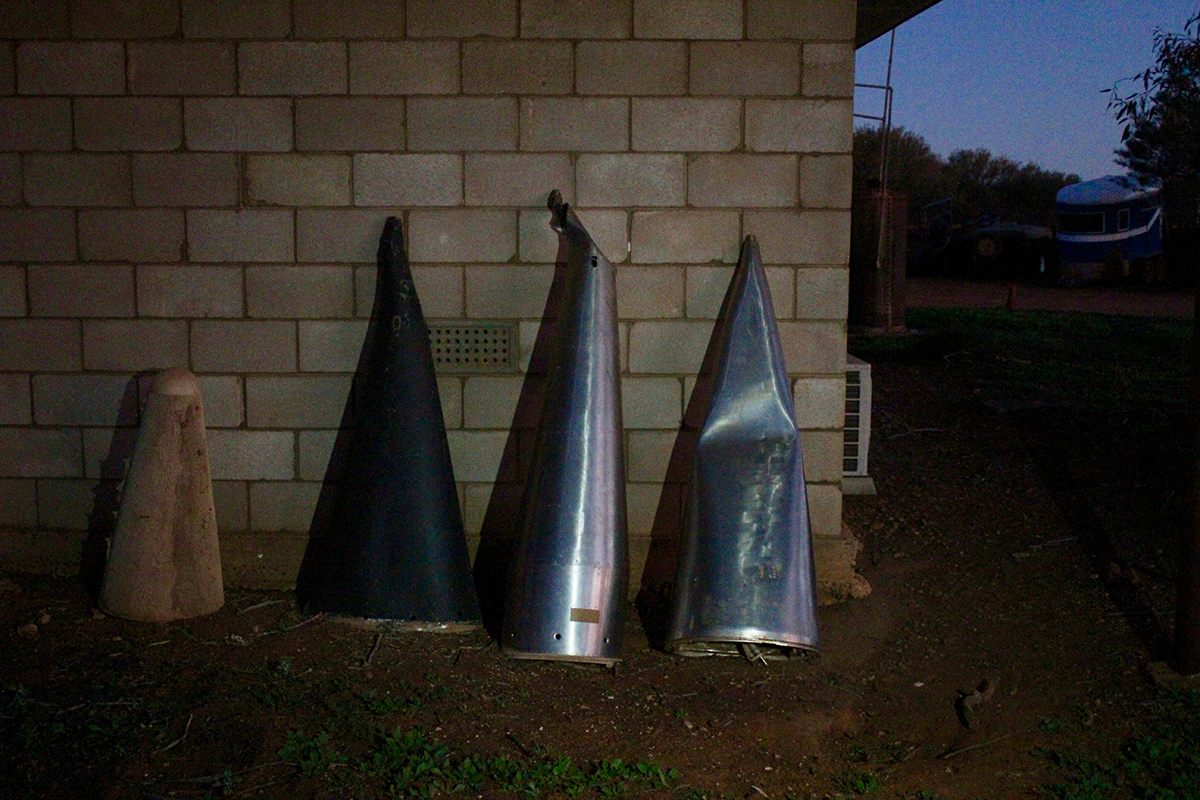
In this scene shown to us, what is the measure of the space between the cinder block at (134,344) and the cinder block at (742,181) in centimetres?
244

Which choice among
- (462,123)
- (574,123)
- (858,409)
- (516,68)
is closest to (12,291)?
(462,123)

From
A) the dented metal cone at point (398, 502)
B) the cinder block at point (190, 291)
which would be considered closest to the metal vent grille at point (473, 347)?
the dented metal cone at point (398, 502)

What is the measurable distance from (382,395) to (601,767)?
1.97m

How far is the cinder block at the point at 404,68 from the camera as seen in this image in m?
5.31

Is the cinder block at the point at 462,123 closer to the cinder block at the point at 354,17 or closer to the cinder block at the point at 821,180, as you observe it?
the cinder block at the point at 354,17

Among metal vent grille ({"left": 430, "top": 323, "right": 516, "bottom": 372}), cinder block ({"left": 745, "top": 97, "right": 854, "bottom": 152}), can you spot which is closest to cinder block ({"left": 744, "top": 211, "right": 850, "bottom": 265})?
cinder block ({"left": 745, "top": 97, "right": 854, "bottom": 152})

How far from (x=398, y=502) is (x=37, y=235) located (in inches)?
84.3

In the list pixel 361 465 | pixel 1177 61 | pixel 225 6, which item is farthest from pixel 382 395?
pixel 1177 61

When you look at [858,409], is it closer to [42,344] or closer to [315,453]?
[315,453]

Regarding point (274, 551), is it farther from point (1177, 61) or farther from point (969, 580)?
point (1177, 61)

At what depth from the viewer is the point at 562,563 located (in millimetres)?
4762

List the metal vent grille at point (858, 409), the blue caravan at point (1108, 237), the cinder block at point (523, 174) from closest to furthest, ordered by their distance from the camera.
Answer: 1. the cinder block at point (523, 174)
2. the metal vent grille at point (858, 409)
3. the blue caravan at point (1108, 237)

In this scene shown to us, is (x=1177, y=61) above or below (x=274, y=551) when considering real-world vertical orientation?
above

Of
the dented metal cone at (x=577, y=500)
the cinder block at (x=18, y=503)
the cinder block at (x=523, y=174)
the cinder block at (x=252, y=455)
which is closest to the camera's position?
the dented metal cone at (x=577, y=500)
